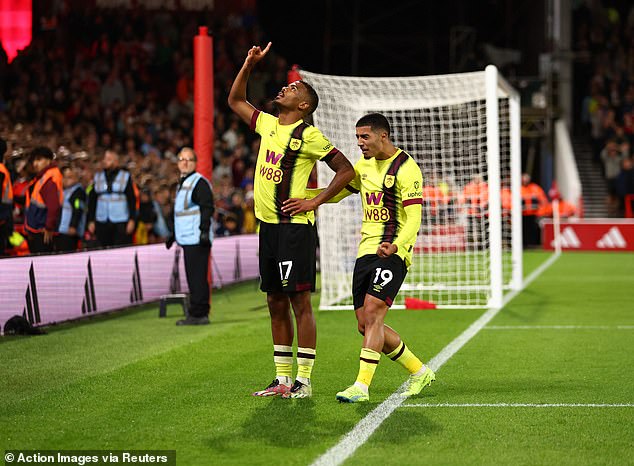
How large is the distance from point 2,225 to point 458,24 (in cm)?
2431

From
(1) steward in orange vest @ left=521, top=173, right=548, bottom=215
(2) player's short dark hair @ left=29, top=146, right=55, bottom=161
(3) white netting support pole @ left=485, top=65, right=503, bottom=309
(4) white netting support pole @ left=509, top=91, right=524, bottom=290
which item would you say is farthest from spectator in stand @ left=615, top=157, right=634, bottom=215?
(2) player's short dark hair @ left=29, top=146, right=55, bottom=161

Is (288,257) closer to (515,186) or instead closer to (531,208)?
(515,186)

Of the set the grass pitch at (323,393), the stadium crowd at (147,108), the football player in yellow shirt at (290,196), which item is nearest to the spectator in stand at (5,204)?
the grass pitch at (323,393)

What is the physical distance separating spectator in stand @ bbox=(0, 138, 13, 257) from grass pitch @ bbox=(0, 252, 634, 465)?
1372 mm

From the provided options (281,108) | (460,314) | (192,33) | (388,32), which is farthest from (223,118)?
(281,108)

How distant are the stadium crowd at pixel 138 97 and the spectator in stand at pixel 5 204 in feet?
18.2

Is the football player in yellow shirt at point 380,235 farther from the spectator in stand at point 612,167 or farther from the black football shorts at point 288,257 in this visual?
the spectator in stand at point 612,167

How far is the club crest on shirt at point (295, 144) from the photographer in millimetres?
7949

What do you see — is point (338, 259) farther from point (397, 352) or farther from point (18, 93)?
point (18, 93)

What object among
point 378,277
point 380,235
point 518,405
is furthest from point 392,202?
point 518,405

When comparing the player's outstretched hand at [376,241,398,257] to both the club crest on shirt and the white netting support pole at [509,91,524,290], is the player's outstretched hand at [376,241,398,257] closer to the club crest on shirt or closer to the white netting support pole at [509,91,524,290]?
the club crest on shirt

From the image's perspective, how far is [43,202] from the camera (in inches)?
561

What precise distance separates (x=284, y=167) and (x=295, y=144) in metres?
0.18

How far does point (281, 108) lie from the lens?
8.02 metres
